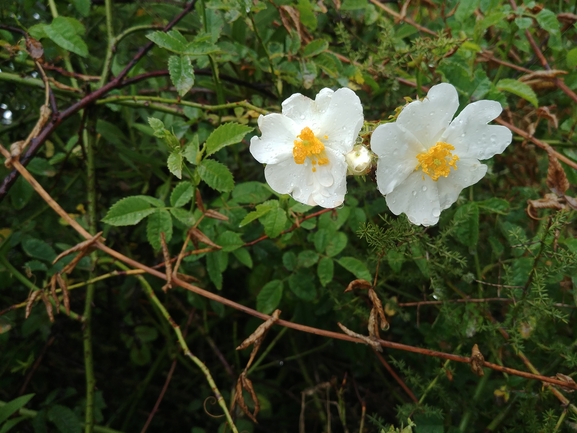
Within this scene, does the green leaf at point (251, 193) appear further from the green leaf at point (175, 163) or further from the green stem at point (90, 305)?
the green stem at point (90, 305)

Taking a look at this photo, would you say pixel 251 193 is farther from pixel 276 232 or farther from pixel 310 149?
pixel 310 149

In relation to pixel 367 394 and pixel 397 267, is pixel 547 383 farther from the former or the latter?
pixel 367 394

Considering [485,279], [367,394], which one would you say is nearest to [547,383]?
[485,279]

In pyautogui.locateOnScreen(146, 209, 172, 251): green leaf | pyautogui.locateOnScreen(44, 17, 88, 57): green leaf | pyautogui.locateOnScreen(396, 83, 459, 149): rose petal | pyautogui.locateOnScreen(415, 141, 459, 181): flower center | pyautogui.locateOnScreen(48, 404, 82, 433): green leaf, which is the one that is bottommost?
pyautogui.locateOnScreen(48, 404, 82, 433): green leaf

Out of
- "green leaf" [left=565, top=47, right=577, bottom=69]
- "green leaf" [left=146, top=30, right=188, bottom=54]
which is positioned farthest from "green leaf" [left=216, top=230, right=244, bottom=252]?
"green leaf" [left=565, top=47, right=577, bottom=69]

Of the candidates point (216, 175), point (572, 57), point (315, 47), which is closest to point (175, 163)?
point (216, 175)

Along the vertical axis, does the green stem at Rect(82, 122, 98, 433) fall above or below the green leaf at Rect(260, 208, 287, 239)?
below

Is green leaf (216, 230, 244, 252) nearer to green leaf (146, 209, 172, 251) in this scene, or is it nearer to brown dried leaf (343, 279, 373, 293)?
green leaf (146, 209, 172, 251)
